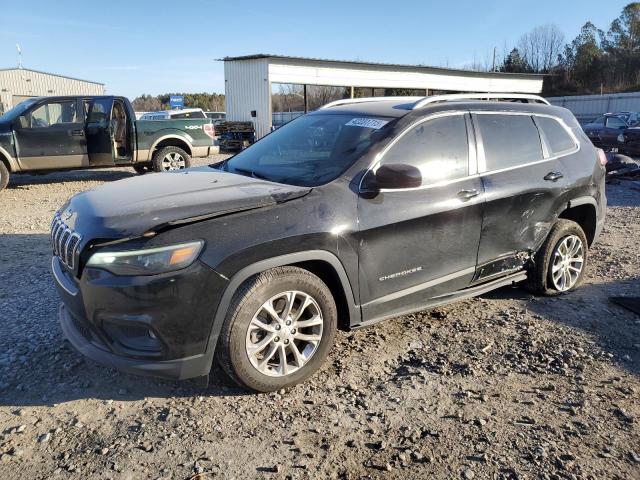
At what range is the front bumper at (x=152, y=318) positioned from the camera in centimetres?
281

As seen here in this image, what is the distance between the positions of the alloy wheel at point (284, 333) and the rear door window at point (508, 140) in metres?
1.98

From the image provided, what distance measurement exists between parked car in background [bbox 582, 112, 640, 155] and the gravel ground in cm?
1584

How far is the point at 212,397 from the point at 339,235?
1.30 metres

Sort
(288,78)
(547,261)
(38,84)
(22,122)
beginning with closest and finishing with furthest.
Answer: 1. (547,261)
2. (22,122)
3. (288,78)
4. (38,84)

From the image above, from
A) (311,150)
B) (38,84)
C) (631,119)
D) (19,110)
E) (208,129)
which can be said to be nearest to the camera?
(311,150)

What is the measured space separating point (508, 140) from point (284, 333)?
261 cm

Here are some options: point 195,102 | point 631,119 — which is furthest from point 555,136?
point 195,102

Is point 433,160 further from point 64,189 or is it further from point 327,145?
point 64,189

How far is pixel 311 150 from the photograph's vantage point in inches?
161

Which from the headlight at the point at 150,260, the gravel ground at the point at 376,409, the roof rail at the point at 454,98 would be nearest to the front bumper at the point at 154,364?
the gravel ground at the point at 376,409

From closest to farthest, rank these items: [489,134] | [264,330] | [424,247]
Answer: [264,330], [424,247], [489,134]

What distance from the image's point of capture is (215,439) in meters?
2.83

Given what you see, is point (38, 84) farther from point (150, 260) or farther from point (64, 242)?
point (150, 260)

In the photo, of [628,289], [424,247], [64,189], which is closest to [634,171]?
[628,289]
